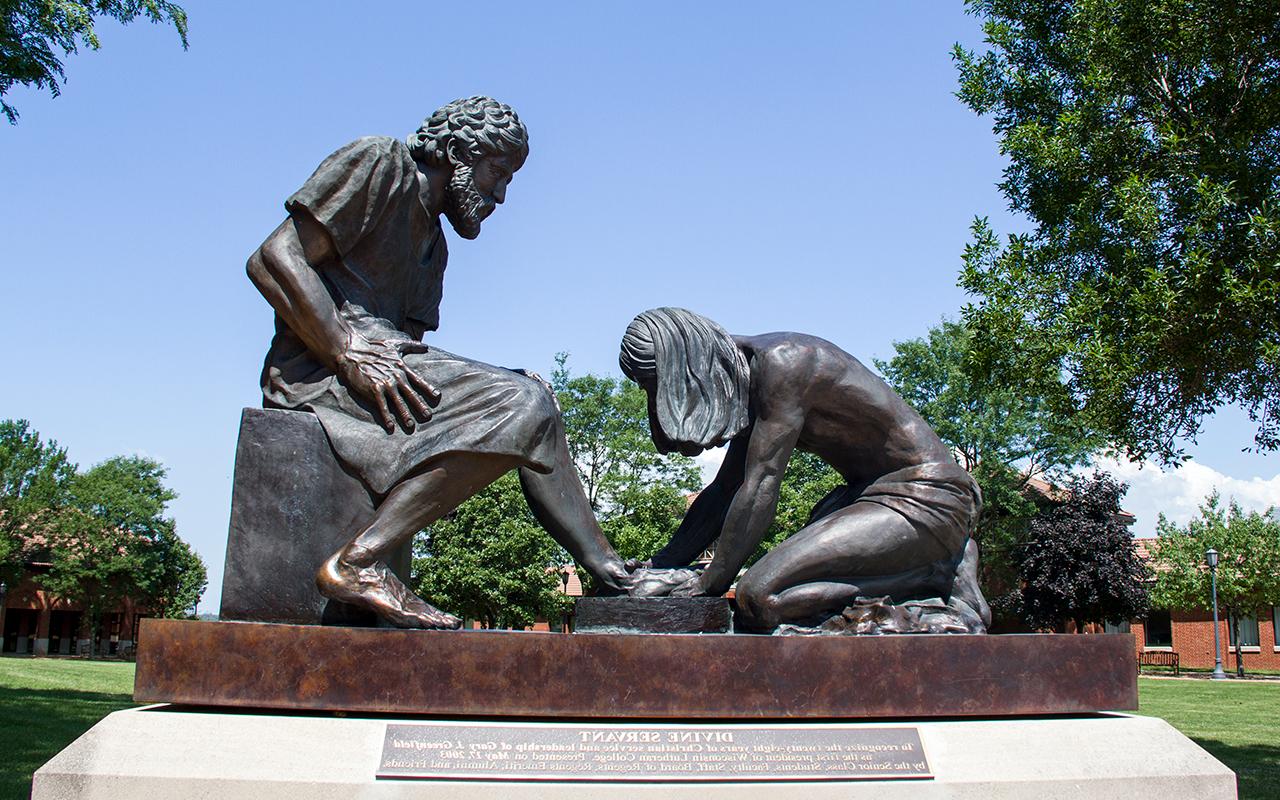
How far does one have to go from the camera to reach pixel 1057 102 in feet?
46.1

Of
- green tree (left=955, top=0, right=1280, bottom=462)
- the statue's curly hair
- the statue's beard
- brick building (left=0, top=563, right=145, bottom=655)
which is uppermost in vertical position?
green tree (left=955, top=0, right=1280, bottom=462)

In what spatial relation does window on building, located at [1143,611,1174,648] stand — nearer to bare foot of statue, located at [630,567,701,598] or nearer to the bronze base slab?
bare foot of statue, located at [630,567,701,598]

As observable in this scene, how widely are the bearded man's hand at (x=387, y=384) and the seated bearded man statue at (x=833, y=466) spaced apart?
3.33 feet

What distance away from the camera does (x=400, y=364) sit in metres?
4.43

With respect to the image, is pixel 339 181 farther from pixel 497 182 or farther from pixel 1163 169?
pixel 1163 169

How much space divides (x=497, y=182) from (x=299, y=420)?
4.89 ft

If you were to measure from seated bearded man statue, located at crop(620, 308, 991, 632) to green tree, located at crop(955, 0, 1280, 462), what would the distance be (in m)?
6.34

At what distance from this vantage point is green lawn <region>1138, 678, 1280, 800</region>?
9.94m

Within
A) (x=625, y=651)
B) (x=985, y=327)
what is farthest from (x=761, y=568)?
(x=985, y=327)

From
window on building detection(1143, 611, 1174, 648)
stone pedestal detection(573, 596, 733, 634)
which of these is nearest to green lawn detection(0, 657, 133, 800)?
stone pedestal detection(573, 596, 733, 634)

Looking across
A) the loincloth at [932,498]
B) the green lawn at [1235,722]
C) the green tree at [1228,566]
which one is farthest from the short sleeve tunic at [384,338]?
the green tree at [1228,566]

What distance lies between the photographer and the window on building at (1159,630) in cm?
4753

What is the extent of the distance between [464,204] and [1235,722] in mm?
15500

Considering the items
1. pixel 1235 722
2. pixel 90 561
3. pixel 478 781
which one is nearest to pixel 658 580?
pixel 478 781
